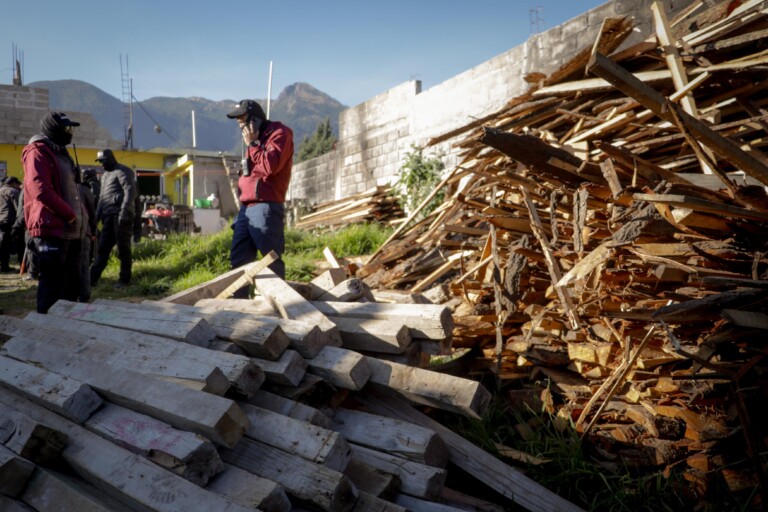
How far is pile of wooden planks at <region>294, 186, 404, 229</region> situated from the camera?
9.82 m

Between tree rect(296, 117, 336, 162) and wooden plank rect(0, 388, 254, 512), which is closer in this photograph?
wooden plank rect(0, 388, 254, 512)

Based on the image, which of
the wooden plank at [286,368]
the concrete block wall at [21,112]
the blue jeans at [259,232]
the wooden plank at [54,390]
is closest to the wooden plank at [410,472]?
the wooden plank at [286,368]

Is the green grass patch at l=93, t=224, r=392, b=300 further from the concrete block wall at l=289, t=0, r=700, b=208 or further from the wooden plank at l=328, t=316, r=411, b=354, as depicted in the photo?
the wooden plank at l=328, t=316, r=411, b=354

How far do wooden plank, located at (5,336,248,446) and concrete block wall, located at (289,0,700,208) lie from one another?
15.0 feet

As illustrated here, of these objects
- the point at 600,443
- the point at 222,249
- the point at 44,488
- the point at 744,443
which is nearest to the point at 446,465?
the point at 600,443

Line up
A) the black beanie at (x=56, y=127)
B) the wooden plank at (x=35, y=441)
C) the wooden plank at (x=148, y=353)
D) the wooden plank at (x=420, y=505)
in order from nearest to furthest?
the wooden plank at (x=35, y=441), the wooden plank at (x=420, y=505), the wooden plank at (x=148, y=353), the black beanie at (x=56, y=127)

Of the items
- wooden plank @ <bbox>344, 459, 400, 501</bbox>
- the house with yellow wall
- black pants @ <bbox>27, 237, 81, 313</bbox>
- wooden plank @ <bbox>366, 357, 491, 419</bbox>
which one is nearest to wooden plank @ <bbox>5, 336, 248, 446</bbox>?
wooden plank @ <bbox>344, 459, 400, 501</bbox>

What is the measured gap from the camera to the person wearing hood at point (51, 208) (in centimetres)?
421

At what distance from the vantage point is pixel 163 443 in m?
1.78

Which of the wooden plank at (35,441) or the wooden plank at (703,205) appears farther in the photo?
the wooden plank at (703,205)

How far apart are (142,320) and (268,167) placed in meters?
2.30

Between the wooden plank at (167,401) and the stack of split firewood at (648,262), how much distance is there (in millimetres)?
1655

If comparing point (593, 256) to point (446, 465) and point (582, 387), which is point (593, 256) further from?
point (446, 465)

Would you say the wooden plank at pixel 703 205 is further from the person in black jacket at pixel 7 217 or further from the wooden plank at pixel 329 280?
the person in black jacket at pixel 7 217
